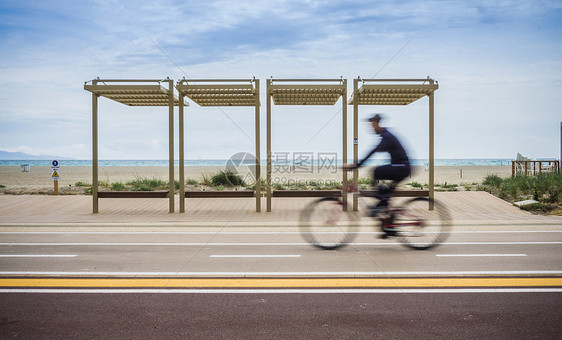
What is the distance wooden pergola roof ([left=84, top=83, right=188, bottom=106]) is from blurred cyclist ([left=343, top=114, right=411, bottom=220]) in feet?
23.8

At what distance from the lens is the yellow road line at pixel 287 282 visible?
5121 millimetres

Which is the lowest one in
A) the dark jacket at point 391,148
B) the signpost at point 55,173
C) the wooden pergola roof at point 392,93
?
the signpost at point 55,173

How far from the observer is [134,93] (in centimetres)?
1256

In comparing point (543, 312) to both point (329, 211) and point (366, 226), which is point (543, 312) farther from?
point (366, 226)

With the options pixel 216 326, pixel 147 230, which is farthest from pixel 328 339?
pixel 147 230

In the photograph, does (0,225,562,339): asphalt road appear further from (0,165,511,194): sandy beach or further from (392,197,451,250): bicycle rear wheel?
(0,165,511,194): sandy beach

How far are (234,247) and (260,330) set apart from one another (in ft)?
12.7

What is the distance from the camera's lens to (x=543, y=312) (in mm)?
4168

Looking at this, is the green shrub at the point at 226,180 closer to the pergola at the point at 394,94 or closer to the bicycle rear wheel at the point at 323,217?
the pergola at the point at 394,94

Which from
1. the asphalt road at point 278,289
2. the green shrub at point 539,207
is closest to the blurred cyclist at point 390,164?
the asphalt road at point 278,289

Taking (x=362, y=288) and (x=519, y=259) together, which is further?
A: (x=519, y=259)

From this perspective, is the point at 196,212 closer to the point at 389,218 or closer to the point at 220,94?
the point at 220,94

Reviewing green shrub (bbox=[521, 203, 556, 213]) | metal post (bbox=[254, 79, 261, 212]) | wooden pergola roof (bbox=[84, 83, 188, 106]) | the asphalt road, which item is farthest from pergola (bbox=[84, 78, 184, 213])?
green shrub (bbox=[521, 203, 556, 213])

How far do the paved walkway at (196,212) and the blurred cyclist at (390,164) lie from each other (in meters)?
3.52
